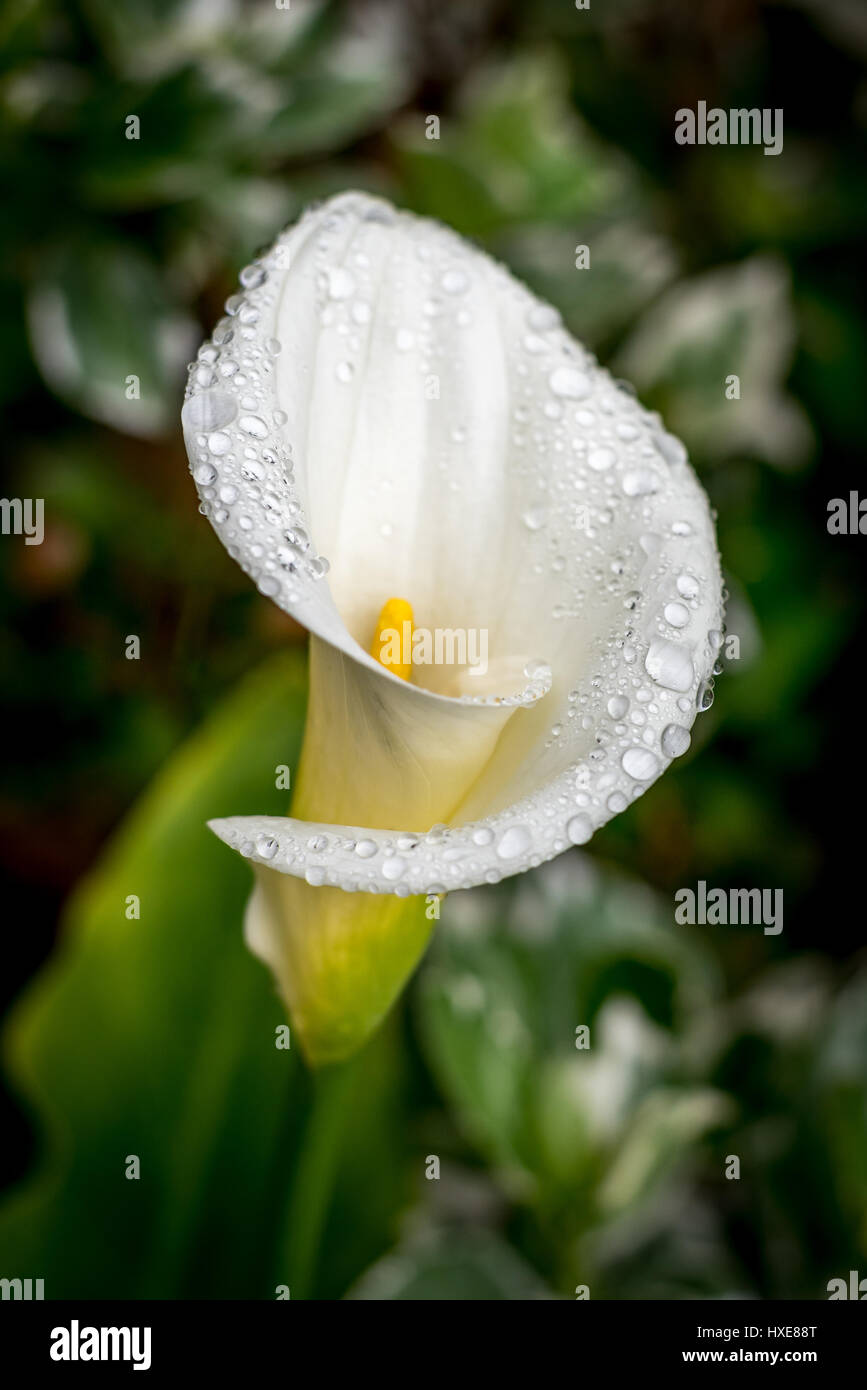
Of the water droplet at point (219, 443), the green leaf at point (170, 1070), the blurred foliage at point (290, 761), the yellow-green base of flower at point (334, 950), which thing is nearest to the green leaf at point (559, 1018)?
the blurred foliage at point (290, 761)

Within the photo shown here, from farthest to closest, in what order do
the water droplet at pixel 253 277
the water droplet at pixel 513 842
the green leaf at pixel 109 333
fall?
the green leaf at pixel 109 333 → the water droplet at pixel 253 277 → the water droplet at pixel 513 842

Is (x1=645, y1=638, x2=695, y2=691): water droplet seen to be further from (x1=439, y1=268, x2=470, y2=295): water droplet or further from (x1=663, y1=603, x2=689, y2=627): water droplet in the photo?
(x1=439, y1=268, x2=470, y2=295): water droplet

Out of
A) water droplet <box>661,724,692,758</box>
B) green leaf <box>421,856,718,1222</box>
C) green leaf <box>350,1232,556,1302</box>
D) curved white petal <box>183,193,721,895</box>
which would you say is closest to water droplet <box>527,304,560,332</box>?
curved white petal <box>183,193,721,895</box>

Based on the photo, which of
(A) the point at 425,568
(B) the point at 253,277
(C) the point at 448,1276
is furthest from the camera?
(C) the point at 448,1276

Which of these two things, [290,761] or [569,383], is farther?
[290,761]

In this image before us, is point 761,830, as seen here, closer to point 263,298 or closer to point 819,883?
point 819,883

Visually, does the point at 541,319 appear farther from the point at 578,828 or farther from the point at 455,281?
the point at 578,828

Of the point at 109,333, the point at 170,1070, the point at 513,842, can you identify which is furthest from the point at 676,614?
the point at 109,333

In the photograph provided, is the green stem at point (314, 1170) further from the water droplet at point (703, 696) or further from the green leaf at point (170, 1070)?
the water droplet at point (703, 696)
